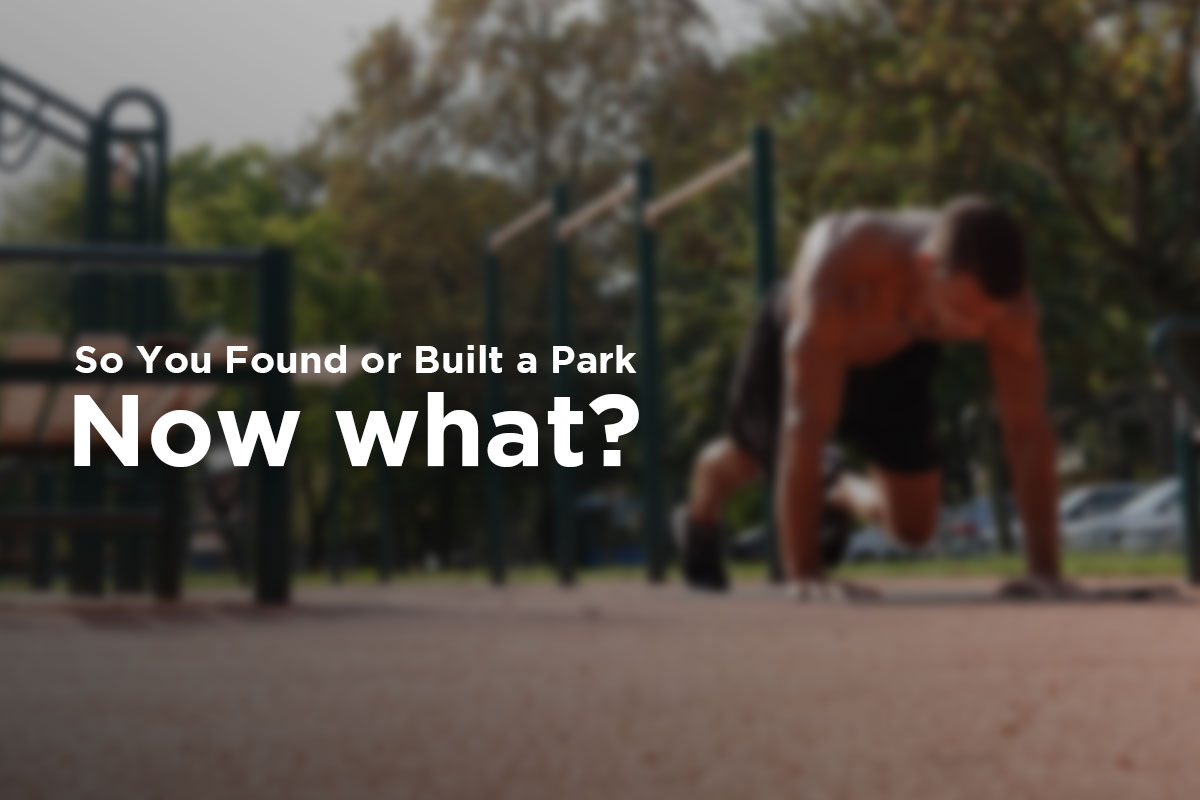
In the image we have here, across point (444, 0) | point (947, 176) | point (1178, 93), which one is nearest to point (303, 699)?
point (1178, 93)

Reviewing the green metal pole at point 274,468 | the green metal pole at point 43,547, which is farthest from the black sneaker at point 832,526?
the green metal pole at point 43,547

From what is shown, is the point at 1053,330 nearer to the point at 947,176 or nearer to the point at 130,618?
the point at 947,176

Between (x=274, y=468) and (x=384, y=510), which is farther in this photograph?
(x=384, y=510)

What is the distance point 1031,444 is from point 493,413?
16.5 ft

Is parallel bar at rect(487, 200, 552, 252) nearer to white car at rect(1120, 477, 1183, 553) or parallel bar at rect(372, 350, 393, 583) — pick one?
parallel bar at rect(372, 350, 393, 583)

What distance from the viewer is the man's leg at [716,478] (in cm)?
669

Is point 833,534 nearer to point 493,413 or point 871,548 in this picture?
point 493,413

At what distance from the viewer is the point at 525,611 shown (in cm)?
528

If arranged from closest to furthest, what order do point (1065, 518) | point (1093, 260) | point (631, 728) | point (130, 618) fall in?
1. point (631, 728)
2. point (130, 618)
3. point (1093, 260)
4. point (1065, 518)

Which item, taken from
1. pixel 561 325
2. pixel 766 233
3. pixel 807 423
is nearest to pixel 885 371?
pixel 807 423

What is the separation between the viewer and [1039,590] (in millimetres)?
5738

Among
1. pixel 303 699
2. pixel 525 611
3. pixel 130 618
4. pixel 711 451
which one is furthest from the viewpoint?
pixel 711 451

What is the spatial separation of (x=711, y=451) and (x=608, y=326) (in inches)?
665

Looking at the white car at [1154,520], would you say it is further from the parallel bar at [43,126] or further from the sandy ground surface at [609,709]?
the sandy ground surface at [609,709]
